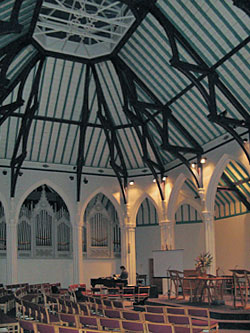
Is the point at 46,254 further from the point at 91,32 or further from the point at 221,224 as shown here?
the point at 91,32

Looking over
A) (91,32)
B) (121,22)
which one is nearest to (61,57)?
(91,32)

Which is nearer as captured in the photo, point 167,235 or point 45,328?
point 45,328

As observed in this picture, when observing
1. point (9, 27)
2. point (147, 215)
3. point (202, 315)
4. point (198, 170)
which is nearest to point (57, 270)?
point (147, 215)

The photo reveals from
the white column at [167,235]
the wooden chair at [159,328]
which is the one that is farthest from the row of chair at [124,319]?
the white column at [167,235]

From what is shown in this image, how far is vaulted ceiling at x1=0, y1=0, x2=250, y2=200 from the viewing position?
13727 millimetres

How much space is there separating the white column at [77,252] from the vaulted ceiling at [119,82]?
140 cm

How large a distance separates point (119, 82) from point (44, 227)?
8.07 m

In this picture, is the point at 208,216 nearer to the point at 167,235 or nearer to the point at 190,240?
the point at 167,235

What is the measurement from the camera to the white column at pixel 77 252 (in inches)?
840

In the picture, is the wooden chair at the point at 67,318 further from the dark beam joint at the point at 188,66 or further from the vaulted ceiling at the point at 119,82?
the dark beam joint at the point at 188,66

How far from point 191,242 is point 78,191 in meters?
6.64

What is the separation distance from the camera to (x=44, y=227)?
22391mm

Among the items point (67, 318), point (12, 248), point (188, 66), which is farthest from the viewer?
point (12, 248)

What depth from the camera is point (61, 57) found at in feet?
56.0
